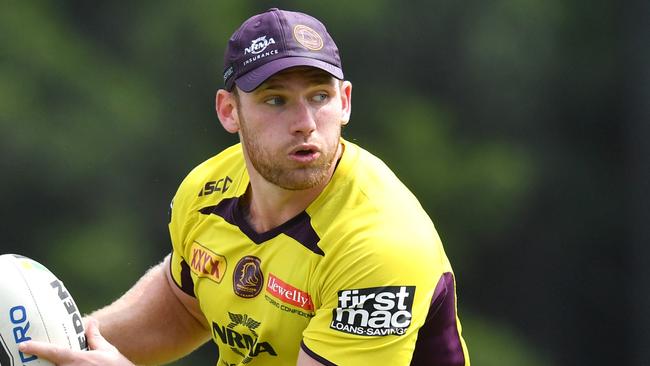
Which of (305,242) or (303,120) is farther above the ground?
(303,120)

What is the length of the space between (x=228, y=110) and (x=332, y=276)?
0.71m

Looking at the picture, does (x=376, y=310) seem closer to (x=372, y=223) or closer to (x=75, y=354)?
(x=372, y=223)

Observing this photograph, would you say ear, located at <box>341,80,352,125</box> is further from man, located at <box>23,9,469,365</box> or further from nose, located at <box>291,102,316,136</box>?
nose, located at <box>291,102,316,136</box>

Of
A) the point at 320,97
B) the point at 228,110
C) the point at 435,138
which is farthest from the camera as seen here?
the point at 435,138

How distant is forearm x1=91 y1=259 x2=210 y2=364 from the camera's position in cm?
355

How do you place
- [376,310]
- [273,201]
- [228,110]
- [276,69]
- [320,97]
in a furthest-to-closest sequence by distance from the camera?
1. [228,110]
2. [273,201]
3. [320,97]
4. [276,69]
5. [376,310]

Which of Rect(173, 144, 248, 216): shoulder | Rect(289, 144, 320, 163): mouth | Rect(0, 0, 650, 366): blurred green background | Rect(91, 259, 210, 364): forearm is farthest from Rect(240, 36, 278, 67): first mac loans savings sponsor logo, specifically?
Rect(0, 0, 650, 366): blurred green background

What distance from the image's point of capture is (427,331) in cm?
296

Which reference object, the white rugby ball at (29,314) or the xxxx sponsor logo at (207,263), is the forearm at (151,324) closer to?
the xxxx sponsor logo at (207,263)

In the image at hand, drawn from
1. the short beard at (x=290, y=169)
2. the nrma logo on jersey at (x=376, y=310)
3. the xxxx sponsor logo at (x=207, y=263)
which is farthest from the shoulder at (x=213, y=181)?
the nrma logo on jersey at (x=376, y=310)

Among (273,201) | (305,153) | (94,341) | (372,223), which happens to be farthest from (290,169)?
(94,341)

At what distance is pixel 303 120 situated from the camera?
2.92 m

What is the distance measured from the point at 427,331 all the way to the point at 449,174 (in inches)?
82.0

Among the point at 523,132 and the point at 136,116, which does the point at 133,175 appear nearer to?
the point at 136,116
